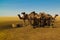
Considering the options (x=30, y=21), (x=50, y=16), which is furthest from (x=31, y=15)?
(x=50, y=16)

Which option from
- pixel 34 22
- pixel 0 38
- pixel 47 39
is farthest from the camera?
pixel 34 22

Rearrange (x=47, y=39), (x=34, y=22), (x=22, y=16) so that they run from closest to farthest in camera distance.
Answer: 1. (x=47, y=39)
2. (x=34, y=22)
3. (x=22, y=16)

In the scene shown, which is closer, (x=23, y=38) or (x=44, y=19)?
(x=23, y=38)

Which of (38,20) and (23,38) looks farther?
(38,20)

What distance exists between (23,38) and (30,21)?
8364 millimetres

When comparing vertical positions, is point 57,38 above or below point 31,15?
below

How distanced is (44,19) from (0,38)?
384 inches

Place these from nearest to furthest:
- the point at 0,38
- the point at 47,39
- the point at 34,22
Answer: the point at 47,39 < the point at 0,38 < the point at 34,22

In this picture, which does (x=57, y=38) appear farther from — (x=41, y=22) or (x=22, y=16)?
(x=22, y=16)

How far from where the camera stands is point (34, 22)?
23.0 metres

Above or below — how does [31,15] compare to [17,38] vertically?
above

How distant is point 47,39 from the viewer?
14273 mm

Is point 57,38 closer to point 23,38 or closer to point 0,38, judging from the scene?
point 23,38

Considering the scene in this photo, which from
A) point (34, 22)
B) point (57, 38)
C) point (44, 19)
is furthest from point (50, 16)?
point (57, 38)
